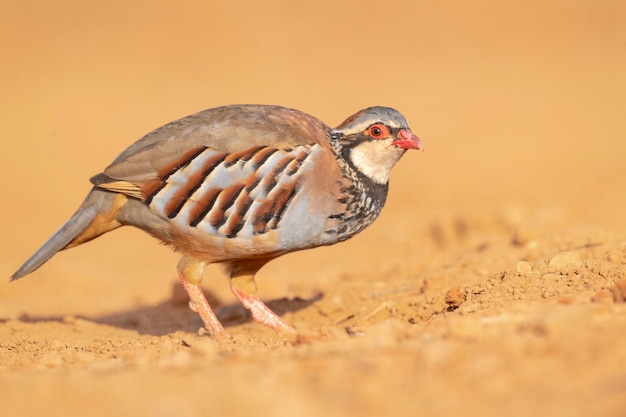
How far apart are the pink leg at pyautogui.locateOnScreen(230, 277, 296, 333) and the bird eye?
166 centimetres

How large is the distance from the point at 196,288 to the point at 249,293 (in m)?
0.56

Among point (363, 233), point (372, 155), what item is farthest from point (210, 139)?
point (363, 233)

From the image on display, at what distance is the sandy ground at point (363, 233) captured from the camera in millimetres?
4168

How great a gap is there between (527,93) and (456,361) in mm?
18007

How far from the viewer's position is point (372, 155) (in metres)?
7.20

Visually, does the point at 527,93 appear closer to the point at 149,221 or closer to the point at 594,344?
the point at 149,221

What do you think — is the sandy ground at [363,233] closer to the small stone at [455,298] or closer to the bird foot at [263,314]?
the small stone at [455,298]

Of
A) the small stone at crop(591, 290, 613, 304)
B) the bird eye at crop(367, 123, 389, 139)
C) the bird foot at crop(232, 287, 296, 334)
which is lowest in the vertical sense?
the bird foot at crop(232, 287, 296, 334)

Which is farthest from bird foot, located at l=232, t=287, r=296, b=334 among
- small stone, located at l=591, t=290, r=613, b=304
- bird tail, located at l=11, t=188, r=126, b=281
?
small stone, located at l=591, t=290, r=613, b=304

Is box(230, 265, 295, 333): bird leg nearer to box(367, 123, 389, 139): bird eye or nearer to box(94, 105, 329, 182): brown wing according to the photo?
box(94, 105, 329, 182): brown wing

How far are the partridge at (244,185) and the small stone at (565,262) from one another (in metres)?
1.30

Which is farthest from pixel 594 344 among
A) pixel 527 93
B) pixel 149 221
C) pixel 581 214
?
pixel 527 93

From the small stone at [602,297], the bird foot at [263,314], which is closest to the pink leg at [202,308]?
the bird foot at [263,314]

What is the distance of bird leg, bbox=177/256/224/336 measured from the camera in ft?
24.3
